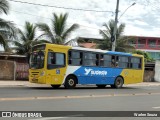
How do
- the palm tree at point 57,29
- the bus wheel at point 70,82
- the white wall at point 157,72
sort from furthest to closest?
the white wall at point 157,72
the palm tree at point 57,29
the bus wheel at point 70,82

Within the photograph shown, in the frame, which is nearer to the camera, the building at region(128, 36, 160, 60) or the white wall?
the white wall

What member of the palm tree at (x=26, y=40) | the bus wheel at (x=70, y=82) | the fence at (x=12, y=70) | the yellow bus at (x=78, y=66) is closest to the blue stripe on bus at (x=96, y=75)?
the yellow bus at (x=78, y=66)

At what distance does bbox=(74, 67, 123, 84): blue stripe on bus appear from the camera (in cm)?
2559

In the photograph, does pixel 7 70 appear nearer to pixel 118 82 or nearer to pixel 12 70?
pixel 12 70

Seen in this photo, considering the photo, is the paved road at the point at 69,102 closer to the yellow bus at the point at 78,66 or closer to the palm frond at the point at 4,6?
the yellow bus at the point at 78,66

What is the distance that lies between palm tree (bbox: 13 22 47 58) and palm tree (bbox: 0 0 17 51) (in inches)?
276

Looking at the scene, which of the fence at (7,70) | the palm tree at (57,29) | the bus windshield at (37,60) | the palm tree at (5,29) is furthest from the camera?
the palm tree at (57,29)

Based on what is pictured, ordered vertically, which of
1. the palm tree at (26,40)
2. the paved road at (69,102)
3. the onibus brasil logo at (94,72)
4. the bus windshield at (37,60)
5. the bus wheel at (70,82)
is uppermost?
the palm tree at (26,40)

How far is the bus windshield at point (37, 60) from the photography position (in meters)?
23.5

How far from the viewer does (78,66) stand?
25.3m

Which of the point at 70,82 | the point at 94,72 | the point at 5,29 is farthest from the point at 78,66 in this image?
the point at 5,29

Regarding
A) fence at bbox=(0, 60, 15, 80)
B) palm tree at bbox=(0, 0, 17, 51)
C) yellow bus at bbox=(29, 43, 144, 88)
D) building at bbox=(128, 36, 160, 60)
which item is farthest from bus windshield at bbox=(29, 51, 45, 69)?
building at bbox=(128, 36, 160, 60)

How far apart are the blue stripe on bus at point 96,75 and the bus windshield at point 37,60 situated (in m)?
2.72

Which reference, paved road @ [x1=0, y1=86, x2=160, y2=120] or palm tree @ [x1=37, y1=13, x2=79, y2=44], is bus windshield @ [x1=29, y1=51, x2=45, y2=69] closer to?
paved road @ [x1=0, y1=86, x2=160, y2=120]
